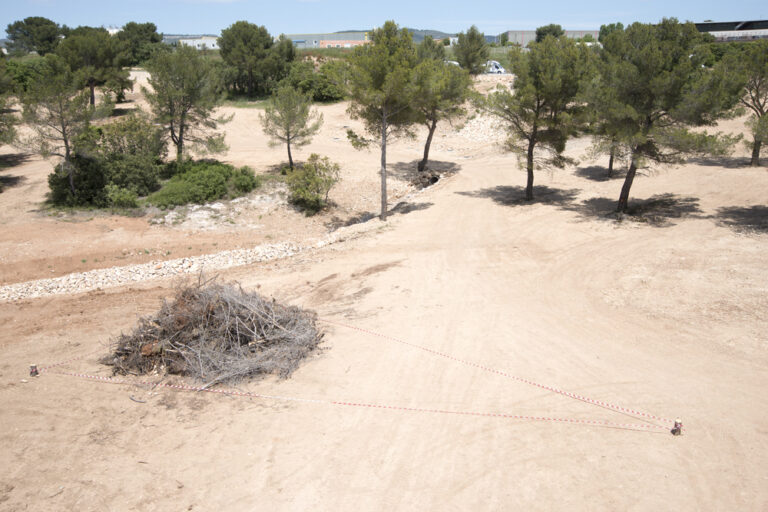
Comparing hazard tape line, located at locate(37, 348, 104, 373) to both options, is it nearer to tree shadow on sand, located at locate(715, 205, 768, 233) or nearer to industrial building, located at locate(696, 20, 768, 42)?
tree shadow on sand, located at locate(715, 205, 768, 233)

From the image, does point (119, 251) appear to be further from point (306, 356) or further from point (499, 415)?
point (499, 415)

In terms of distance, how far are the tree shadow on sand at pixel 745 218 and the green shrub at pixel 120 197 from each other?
24600 millimetres

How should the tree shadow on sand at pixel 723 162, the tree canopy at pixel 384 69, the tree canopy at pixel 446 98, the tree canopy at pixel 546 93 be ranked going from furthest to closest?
the tree shadow on sand at pixel 723 162 → the tree canopy at pixel 446 98 → the tree canopy at pixel 546 93 → the tree canopy at pixel 384 69

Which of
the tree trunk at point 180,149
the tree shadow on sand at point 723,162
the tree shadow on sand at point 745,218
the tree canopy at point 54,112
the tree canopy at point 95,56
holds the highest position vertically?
the tree canopy at point 95,56

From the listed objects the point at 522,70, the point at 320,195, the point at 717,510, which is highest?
the point at 522,70

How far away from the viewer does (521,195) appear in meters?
23.3

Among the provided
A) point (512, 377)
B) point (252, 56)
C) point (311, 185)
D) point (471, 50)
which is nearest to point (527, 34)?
point (471, 50)

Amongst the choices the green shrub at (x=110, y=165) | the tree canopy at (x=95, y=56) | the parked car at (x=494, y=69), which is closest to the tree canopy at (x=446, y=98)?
the green shrub at (x=110, y=165)

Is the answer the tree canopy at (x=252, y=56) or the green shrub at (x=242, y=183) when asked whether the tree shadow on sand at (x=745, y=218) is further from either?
the tree canopy at (x=252, y=56)

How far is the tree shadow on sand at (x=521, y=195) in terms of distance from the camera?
21.9 metres

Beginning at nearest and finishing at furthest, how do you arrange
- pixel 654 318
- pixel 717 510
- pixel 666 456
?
pixel 717 510
pixel 666 456
pixel 654 318

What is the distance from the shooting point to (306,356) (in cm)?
964

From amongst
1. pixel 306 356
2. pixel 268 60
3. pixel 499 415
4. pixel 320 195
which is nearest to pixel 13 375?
pixel 306 356

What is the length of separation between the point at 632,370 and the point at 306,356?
624 cm
